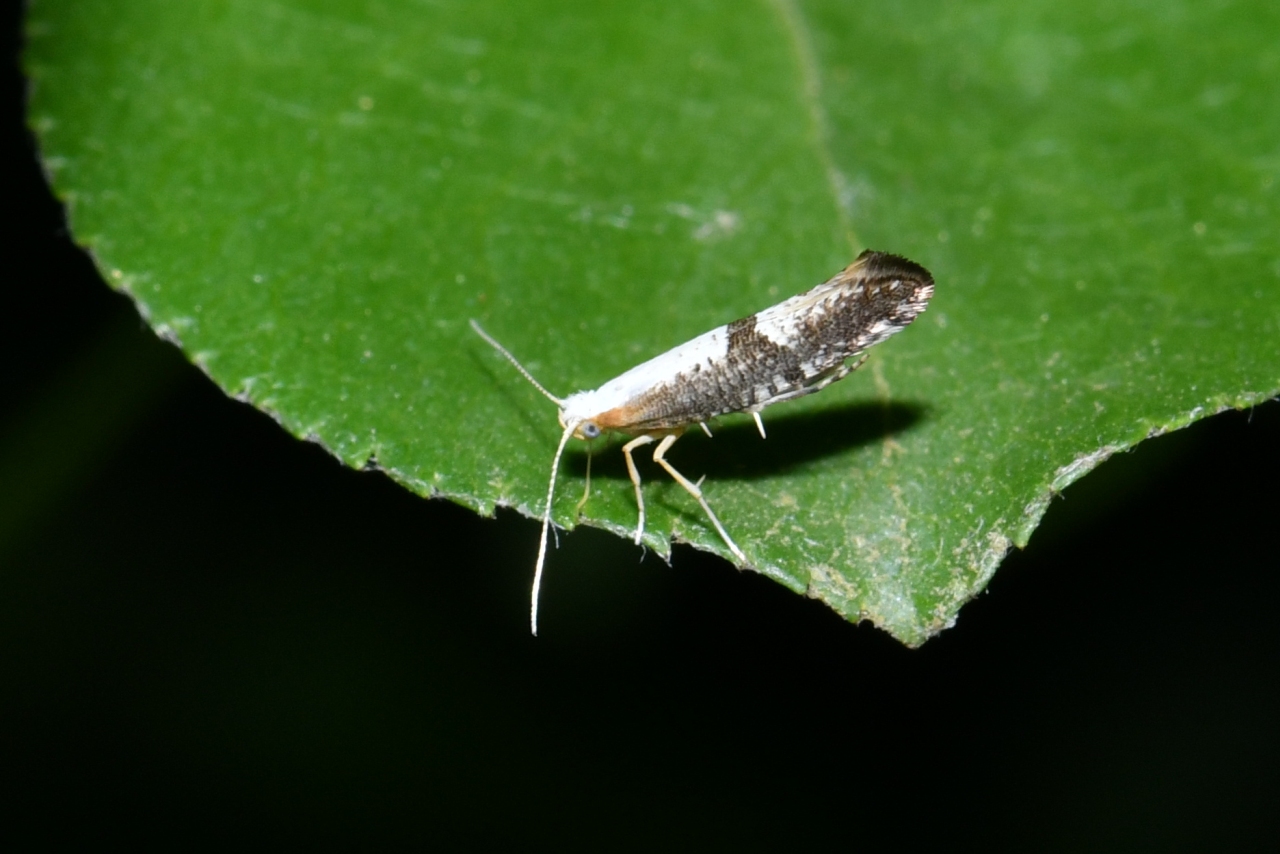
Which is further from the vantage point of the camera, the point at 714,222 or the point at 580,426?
the point at 714,222

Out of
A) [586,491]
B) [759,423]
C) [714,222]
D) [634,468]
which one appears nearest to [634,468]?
[634,468]

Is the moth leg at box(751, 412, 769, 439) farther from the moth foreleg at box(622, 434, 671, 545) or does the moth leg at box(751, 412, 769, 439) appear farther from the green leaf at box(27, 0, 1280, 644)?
the moth foreleg at box(622, 434, 671, 545)

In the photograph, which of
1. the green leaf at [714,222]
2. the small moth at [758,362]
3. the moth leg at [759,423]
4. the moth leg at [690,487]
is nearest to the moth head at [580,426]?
the small moth at [758,362]

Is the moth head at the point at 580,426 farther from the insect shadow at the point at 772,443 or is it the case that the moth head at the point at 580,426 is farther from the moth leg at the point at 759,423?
the moth leg at the point at 759,423

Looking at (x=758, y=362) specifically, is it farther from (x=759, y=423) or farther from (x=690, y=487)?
(x=690, y=487)

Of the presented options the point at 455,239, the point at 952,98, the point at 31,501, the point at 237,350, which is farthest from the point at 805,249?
the point at 31,501

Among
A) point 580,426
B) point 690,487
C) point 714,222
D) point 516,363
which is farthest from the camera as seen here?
point 714,222

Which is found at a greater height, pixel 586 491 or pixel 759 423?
pixel 759 423

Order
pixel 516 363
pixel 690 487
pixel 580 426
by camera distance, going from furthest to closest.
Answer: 1. pixel 516 363
2. pixel 580 426
3. pixel 690 487
